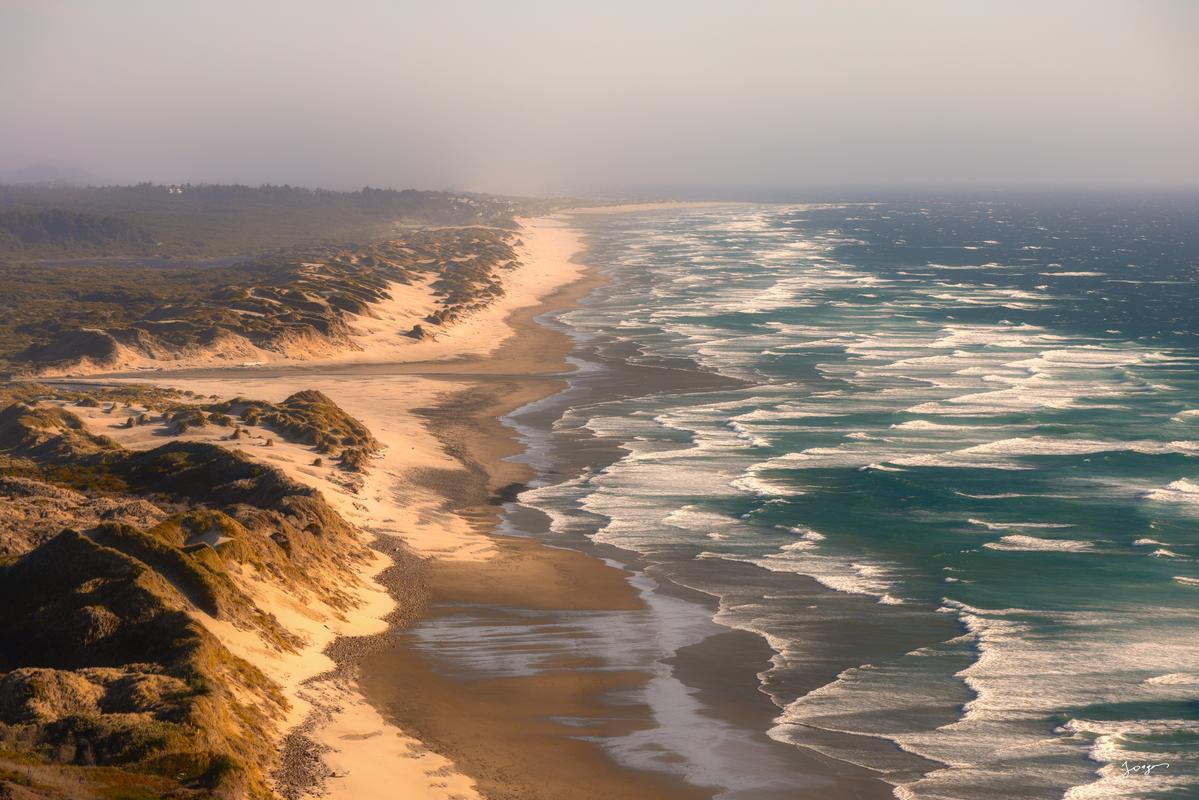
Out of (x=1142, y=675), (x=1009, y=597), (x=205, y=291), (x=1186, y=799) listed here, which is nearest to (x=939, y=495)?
(x=1009, y=597)

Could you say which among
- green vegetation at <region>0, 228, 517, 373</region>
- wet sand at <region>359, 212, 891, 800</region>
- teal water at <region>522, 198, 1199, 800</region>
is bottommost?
wet sand at <region>359, 212, 891, 800</region>

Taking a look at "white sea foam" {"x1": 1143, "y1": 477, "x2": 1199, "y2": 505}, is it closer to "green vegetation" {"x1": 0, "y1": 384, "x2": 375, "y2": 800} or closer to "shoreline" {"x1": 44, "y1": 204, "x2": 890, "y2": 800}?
"shoreline" {"x1": 44, "y1": 204, "x2": 890, "y2": 800}

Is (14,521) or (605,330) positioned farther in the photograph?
(605,330)

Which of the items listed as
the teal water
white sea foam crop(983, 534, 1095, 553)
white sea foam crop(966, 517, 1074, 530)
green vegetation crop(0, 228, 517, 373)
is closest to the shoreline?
the teal water

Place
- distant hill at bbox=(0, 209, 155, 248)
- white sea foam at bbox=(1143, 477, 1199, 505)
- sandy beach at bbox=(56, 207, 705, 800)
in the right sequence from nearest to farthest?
sandy beach at bbox=(56, 207, 705, 800) → white sea foam at bbox=(1143, 477, 1199, 505) → distant hill at bbox=(0, 209, 155, 248)

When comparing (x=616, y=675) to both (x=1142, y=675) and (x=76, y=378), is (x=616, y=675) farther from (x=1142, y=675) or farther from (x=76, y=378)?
(x=76, y=378)

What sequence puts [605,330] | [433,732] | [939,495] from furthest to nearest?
[605,330]
[939,495]
[433,732]
